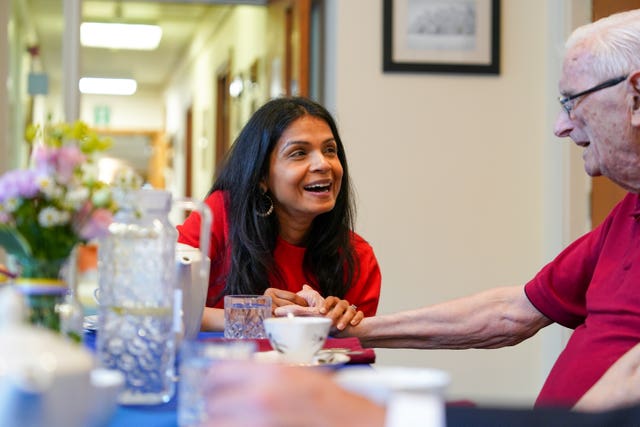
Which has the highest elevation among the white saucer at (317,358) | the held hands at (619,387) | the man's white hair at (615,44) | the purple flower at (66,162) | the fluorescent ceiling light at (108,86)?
the fluorescent ceiling light at (108,86)

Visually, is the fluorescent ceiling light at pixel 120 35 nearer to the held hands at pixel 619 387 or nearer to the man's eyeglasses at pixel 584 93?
the man's eyeglasses at pixel 584 93

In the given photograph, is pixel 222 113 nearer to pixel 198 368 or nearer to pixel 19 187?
pixel 19 187

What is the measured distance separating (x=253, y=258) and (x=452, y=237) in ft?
7.04

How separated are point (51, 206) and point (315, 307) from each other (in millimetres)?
1058

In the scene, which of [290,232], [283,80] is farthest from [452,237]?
[290,232]

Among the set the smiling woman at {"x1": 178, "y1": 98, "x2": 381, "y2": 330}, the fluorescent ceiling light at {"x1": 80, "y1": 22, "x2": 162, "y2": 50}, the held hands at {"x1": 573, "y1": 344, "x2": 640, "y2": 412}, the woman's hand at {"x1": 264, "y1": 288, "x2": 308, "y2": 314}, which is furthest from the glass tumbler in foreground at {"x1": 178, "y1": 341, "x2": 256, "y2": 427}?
the fluorescent ceiling light at {"x1": 80, "y1": 22, "x2": 162, "y2": 50}

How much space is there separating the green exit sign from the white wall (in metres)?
9.89

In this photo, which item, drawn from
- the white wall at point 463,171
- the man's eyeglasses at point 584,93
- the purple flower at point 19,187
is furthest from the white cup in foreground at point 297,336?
the white wall at point 463,171

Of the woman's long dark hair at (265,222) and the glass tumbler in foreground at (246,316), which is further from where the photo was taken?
the woman's long dark hair at (265,222)

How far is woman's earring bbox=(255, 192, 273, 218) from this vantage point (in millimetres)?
2574

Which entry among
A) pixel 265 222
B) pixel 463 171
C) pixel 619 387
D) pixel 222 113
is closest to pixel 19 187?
pixel 619 387

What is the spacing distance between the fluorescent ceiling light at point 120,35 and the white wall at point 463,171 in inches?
210

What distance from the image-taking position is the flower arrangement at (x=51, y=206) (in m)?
1.08

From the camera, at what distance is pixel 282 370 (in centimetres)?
71
